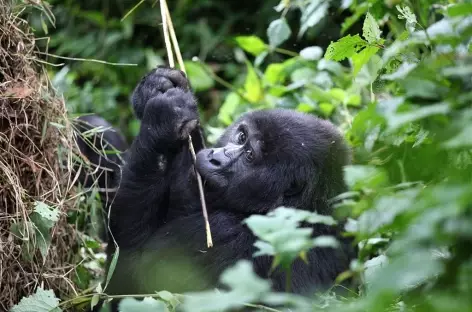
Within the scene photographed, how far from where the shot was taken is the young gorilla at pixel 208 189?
261 centimetres

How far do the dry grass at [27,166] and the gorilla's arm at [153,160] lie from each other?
24 cm

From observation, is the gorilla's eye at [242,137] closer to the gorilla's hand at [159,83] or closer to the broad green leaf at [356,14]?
the gorilla's hand at [159,83]

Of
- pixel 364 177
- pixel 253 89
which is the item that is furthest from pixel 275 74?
pixel 364 177

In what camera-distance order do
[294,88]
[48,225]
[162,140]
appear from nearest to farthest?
[48,225] → [162,140] → [294,88]

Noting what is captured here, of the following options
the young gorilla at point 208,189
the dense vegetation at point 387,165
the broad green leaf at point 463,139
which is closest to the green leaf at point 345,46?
the dense vegetation at point 387,165

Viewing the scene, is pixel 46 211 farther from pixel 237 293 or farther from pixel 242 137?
pixel 237 293

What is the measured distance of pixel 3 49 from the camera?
2.65m

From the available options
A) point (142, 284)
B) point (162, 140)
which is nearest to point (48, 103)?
point (162, 140)

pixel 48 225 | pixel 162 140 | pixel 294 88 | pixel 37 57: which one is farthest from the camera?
pixel 294 88

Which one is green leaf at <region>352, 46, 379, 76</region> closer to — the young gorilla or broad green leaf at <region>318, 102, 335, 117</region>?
the young gorilla

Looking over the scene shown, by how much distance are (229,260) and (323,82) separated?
1668 mm

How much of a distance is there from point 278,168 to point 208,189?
280 millimetres

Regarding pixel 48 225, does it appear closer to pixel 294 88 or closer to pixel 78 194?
pixel 78 194

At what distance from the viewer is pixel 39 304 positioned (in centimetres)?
226
